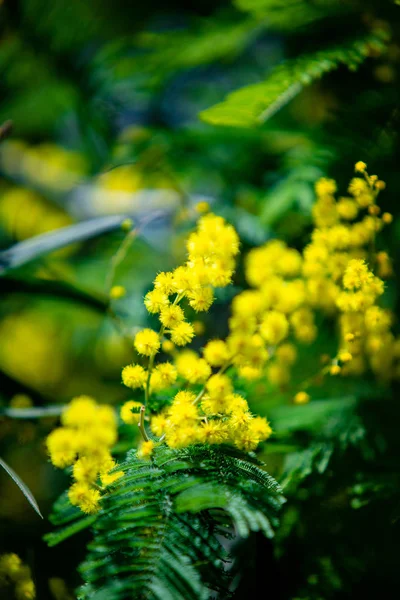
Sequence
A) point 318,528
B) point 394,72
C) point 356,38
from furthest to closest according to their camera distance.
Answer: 1. point 394,72
2. point 356,38
3. point 318,528

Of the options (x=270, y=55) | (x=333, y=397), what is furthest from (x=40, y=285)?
(x=270, y=55)

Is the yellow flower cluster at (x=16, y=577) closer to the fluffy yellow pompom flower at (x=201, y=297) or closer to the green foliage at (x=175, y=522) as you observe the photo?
the green foliage at (x=175, y=522)

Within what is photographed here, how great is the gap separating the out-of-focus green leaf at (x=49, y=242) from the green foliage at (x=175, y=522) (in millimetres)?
606

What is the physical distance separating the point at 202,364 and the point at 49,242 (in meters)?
0.63

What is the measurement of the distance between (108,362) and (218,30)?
3.72 feet

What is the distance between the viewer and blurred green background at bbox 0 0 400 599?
1.10 metres

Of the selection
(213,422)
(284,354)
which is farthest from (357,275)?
(213,422)

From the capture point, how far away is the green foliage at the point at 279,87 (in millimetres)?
812

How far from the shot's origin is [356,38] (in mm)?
1042

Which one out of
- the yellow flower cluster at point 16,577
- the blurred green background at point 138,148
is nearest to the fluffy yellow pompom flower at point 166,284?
the blurred green background at point 138,148

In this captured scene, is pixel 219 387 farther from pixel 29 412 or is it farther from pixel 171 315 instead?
pixel 29 412

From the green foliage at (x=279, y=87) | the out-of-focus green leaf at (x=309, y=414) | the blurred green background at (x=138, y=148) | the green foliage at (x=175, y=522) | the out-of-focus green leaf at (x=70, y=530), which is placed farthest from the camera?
the blurred green background at (x=138, y=148)

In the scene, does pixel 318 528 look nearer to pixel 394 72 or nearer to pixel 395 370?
pixel 395 370

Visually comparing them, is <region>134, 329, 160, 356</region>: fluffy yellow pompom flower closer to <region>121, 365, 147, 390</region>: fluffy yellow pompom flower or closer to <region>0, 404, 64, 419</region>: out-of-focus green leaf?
<region>121, 365, 147, 390</region>: fluffy yellow pompom flower
